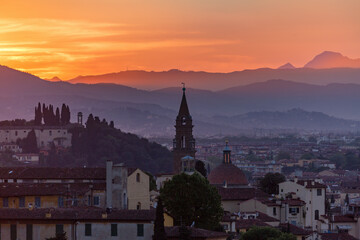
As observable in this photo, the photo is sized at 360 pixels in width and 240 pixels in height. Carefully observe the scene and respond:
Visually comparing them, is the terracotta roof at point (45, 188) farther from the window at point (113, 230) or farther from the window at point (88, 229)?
Result: the window at point (113, 230)

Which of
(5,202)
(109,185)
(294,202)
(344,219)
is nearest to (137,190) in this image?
(109,185)

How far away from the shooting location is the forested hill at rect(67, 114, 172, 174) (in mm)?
170000

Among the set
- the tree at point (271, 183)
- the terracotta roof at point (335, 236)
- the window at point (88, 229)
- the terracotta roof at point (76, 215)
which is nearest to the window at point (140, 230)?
the terracotta roof at point (76, 215)

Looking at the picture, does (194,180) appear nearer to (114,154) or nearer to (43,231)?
(43,231)

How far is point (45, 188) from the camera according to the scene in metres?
56.4

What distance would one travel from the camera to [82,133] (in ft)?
578

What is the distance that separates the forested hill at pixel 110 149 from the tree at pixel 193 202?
106850 millimetres

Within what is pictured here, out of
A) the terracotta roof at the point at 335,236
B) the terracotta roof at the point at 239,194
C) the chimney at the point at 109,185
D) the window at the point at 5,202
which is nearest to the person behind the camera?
the window at the point at 5,202

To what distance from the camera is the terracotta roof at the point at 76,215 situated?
45688 millimetres

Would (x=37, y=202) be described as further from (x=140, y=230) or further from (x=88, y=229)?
(x=140, y=230)

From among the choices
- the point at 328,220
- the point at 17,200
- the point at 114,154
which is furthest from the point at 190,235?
the point at 114,154

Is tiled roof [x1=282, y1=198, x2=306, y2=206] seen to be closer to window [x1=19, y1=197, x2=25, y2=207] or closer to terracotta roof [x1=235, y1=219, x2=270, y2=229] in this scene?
terracotta roof [x1=235, y1=219, x2=270, y2=229]

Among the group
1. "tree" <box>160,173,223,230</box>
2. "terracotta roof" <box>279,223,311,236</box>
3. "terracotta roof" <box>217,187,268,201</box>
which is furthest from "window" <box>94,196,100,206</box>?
"terracotta roof" <box>217,187,268,201</box>

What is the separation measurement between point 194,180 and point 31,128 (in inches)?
5017
